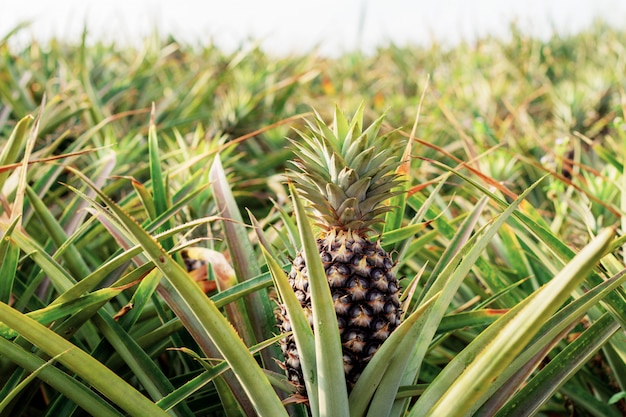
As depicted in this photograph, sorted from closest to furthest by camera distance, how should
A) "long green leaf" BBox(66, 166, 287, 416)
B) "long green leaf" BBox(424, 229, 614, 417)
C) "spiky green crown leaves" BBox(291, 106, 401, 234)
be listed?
"long green leaf" BBox(424, 229, 614, 417) → "long green leaf" BBox(66, 166, 287, 416) → "spiky green crown leaves" BBox(291, 106, 401, 234)

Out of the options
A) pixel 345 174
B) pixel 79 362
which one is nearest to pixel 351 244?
pixel 345 174

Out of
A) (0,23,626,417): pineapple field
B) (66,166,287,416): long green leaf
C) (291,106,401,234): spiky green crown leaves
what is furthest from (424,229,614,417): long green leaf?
(291,106,401,234): spiky green crown leaves

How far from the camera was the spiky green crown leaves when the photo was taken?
2.84ft

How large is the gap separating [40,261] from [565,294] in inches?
30.4

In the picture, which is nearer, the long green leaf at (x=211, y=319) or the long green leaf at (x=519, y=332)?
the long green leaf at (x=519, y=332)

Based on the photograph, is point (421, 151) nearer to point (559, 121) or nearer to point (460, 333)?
point (559, 121)

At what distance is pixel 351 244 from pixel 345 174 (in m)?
0.11

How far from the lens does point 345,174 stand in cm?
85

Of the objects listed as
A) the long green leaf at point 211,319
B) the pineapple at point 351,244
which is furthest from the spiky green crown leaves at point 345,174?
the long green leaf at point 211,319

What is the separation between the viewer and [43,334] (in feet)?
2.35

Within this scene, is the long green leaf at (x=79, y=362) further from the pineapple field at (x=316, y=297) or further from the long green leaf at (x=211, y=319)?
the long green leaf at (x=211, y=319)

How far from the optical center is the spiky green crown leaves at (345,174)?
0.86m

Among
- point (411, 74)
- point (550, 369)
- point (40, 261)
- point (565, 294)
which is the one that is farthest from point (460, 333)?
point (411, 74)

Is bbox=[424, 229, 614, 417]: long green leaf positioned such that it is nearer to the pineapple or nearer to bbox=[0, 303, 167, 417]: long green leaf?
the pineapple
